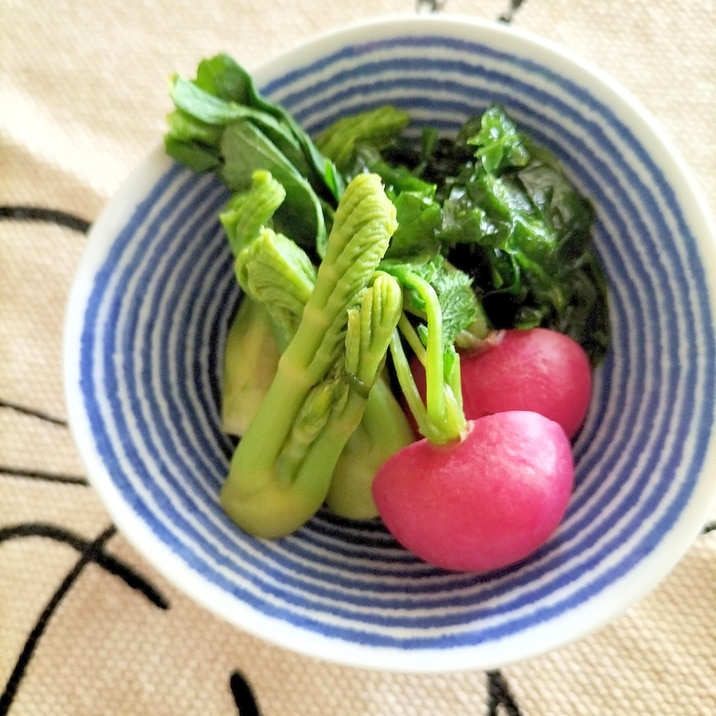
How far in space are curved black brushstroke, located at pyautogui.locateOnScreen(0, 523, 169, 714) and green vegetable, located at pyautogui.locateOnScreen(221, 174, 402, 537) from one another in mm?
182

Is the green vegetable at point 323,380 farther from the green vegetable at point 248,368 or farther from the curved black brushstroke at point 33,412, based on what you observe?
the curved black brushstroke at point 33,412

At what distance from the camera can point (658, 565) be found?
1.80 ft

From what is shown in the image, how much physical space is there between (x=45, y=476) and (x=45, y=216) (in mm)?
305

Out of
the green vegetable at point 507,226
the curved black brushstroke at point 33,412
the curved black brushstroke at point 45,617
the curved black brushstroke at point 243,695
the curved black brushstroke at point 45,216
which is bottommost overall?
the curved black brushstroke at point 45,617

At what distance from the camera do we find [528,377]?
66cm

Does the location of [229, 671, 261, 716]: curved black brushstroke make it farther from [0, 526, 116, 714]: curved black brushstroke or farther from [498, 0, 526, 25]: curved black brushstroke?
[498, 0, 526, 25]: curved black brushstroke

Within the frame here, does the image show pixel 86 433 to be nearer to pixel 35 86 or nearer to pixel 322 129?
pixel 322 129

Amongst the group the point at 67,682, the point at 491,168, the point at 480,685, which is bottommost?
the point at 67,682

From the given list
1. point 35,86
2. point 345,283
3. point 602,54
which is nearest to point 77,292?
point 345,283

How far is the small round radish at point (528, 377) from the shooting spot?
2.16ft

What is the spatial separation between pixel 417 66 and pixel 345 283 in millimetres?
250

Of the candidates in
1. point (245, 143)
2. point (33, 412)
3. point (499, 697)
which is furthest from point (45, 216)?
point (499, 697)

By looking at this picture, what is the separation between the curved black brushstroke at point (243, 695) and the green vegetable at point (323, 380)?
0.18 m

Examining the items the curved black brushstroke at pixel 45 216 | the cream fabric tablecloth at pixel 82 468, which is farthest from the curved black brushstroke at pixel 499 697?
the curved black brushstroke at pixel 45 216
